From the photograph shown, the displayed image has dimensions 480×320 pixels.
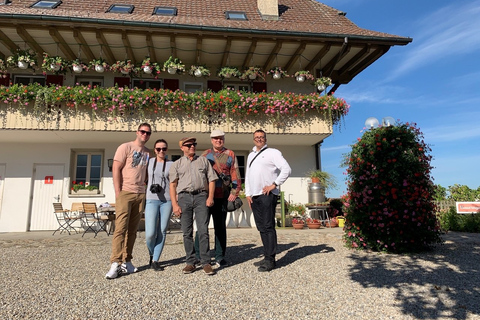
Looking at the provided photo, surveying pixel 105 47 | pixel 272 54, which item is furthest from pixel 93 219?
pixel 272 54

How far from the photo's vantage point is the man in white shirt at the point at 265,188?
12.6 feet

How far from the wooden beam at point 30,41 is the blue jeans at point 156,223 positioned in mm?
8908

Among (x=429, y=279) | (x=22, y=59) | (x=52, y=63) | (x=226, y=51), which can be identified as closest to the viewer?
(x=429, y=279)

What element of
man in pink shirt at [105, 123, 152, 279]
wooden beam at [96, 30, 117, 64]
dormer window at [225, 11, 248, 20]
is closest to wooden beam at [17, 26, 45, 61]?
wooden beam at [96, 30, 117, 64]

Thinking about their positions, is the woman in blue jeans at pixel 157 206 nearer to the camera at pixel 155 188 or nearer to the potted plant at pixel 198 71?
the camera at pixel 155 188

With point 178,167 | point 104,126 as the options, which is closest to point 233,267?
point 178,167

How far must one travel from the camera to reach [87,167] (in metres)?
10.7

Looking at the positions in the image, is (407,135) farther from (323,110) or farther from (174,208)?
(323,110)

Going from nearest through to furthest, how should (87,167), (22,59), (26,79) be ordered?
1. (22,59)
2. (87,167)
3. (26,79)

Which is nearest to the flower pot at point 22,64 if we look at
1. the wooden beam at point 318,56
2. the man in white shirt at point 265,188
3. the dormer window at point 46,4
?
the dormer window at point 46,4

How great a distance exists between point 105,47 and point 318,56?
299 inches

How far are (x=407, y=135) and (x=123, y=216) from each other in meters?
4.74

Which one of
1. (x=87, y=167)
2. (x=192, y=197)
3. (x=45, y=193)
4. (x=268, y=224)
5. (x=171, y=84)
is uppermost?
(x=171, y=84)

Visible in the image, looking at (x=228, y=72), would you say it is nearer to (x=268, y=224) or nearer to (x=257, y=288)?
(x=268, y=224)
